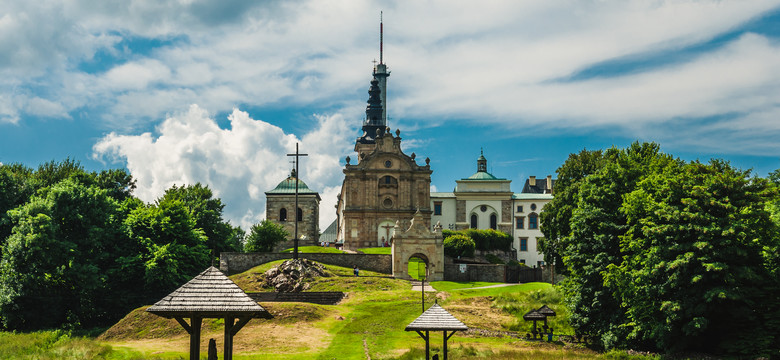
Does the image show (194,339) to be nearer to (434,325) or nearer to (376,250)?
(434,325)

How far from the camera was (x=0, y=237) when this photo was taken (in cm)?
5509

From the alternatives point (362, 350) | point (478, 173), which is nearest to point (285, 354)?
point (362, 350)

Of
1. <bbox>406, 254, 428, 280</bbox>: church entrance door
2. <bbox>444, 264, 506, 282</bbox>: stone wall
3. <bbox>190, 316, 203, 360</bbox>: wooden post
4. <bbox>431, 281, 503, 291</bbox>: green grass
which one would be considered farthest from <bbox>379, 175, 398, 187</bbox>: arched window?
<bbox>190, 316, 203, 360</bbox>: wooden post


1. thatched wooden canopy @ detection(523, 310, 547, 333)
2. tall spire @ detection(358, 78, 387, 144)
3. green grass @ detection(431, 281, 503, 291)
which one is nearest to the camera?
thatched wooden canopy @ detection(523, 310, 547, 333)

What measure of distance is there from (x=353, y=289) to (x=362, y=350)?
21.5m

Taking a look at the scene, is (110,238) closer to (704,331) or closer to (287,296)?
(287,296)

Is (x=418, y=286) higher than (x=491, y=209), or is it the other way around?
(x=491, y=209)

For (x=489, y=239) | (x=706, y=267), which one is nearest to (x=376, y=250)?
(x=489, y=239)

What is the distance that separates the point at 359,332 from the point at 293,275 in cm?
2031

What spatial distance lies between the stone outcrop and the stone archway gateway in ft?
25.1

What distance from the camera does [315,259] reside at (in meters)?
69.2

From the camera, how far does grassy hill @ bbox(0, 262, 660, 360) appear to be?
36.1 m

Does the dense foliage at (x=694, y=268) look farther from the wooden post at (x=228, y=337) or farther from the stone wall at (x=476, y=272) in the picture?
the stone wall at (x=476, y=272)

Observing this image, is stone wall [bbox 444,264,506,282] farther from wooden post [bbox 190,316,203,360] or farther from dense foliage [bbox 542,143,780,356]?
A: wooden post [bbox 190,316,203,360]
